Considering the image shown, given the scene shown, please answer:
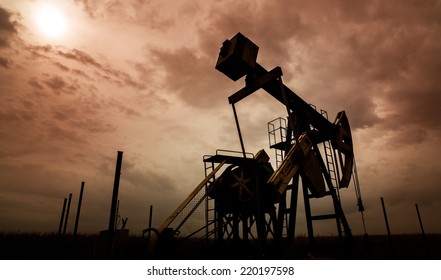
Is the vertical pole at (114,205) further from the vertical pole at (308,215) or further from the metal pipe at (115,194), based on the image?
the vertical pole at (308,215)

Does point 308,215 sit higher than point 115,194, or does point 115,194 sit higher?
point 115,194

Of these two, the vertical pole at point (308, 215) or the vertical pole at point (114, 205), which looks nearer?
the vertical pole at point (114, 205)

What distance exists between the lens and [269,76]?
379 inches

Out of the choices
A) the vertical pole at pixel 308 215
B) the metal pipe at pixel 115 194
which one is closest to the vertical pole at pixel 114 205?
the metal pipe at pixel 115 194

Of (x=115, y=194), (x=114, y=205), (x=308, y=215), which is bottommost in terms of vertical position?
(x=308, y=215)

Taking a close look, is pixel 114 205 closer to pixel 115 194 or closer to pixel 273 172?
pixel 115 194

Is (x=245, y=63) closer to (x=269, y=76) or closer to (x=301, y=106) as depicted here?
(x=269, y=76)

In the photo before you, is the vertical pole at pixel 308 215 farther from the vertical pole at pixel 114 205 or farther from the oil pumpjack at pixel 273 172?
the vertical pole at pixel 114 205

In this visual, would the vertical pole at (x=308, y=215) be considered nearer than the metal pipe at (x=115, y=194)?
No

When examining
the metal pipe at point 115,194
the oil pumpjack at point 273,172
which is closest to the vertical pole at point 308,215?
the oil pumpjack at point 273,172

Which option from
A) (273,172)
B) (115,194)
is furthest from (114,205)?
(273,172)

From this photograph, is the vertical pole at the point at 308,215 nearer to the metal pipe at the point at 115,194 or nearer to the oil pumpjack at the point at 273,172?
the oil pumpjack at the point at 273,172
